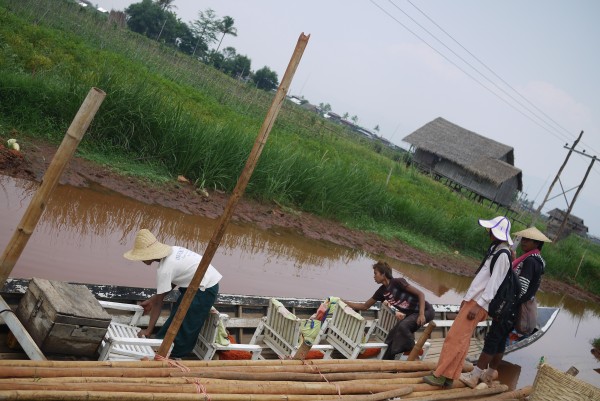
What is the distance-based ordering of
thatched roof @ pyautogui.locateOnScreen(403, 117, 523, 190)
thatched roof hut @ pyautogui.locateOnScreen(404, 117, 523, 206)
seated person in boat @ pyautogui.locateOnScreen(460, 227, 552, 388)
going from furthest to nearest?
1. thatched roof hut @ pyautogui.locateOnScreen(404, 117, 523, 206)
2. thatched roof @ pyautogui.locateOnScreen(403, 117, 523, 190)
3. seated person in boat @ pyautogui.locateOnScreen(460, 227, 552, 388)

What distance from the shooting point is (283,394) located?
13.9ft

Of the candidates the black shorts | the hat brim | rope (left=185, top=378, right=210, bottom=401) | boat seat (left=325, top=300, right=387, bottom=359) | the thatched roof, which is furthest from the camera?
the thatched roof

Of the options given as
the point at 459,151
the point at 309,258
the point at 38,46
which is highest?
the point at 459,151

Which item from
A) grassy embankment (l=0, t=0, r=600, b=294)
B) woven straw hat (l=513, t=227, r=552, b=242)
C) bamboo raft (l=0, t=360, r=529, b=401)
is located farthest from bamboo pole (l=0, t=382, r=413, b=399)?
grassy embankment (l=0, t=0, r=600, b=294)

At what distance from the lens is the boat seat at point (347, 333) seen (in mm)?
6051

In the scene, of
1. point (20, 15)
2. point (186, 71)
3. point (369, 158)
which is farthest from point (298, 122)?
point (20, 15)

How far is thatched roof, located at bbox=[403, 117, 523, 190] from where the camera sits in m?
33.4

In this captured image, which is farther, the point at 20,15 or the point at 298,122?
the point at 298,122

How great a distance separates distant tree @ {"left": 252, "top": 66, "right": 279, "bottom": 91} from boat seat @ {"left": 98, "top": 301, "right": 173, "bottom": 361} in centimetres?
4675

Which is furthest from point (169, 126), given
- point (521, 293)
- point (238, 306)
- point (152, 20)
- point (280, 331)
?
point (152, 20)

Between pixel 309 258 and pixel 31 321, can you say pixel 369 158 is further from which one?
pixel 31 321

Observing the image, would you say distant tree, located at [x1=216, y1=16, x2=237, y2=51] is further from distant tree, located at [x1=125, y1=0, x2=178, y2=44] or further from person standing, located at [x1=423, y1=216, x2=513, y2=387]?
person standing, located at [x1=423, y1=216, x2=513, y2=387]

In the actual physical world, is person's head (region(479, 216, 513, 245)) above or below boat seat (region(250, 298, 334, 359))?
above

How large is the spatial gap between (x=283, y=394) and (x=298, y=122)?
22831 mm
